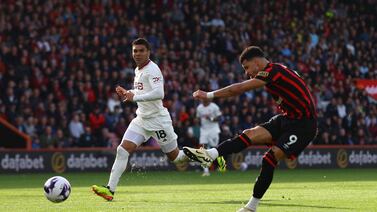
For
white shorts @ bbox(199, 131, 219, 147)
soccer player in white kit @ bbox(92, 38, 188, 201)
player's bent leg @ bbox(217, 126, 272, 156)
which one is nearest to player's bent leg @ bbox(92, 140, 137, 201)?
soccer player in white kit @ bbox(92, 38, 188, 201)

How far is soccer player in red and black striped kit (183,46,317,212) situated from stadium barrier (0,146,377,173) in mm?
13253

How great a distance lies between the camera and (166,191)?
55.5 ft

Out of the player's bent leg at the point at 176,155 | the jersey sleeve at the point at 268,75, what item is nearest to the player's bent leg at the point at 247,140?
the jersey sleeve at the point at 268,75

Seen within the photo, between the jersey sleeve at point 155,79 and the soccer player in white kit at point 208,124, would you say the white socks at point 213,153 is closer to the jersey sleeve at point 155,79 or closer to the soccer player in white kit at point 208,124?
the jersey sleeve at point 155,79

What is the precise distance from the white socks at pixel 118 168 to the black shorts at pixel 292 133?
10.2 feet

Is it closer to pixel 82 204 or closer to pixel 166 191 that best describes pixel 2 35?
pixel 166 191

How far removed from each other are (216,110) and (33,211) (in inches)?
501

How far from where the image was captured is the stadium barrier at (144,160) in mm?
24447

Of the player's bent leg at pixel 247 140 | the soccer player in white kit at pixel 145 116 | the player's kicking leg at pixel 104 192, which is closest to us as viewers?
the player's bent leg at pixel 247 140

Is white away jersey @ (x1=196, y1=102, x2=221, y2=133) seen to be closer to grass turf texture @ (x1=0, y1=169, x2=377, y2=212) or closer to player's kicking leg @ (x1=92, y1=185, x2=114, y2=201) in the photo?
grass turf texture @ (x1=0, y1=169, x2=377, y2=212)

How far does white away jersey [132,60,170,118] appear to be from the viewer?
47.6 ft

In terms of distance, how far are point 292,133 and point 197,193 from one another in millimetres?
4909

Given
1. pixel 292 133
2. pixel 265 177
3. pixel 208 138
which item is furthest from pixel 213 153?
pixel 208 138

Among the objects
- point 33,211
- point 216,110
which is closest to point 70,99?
point 216,110
